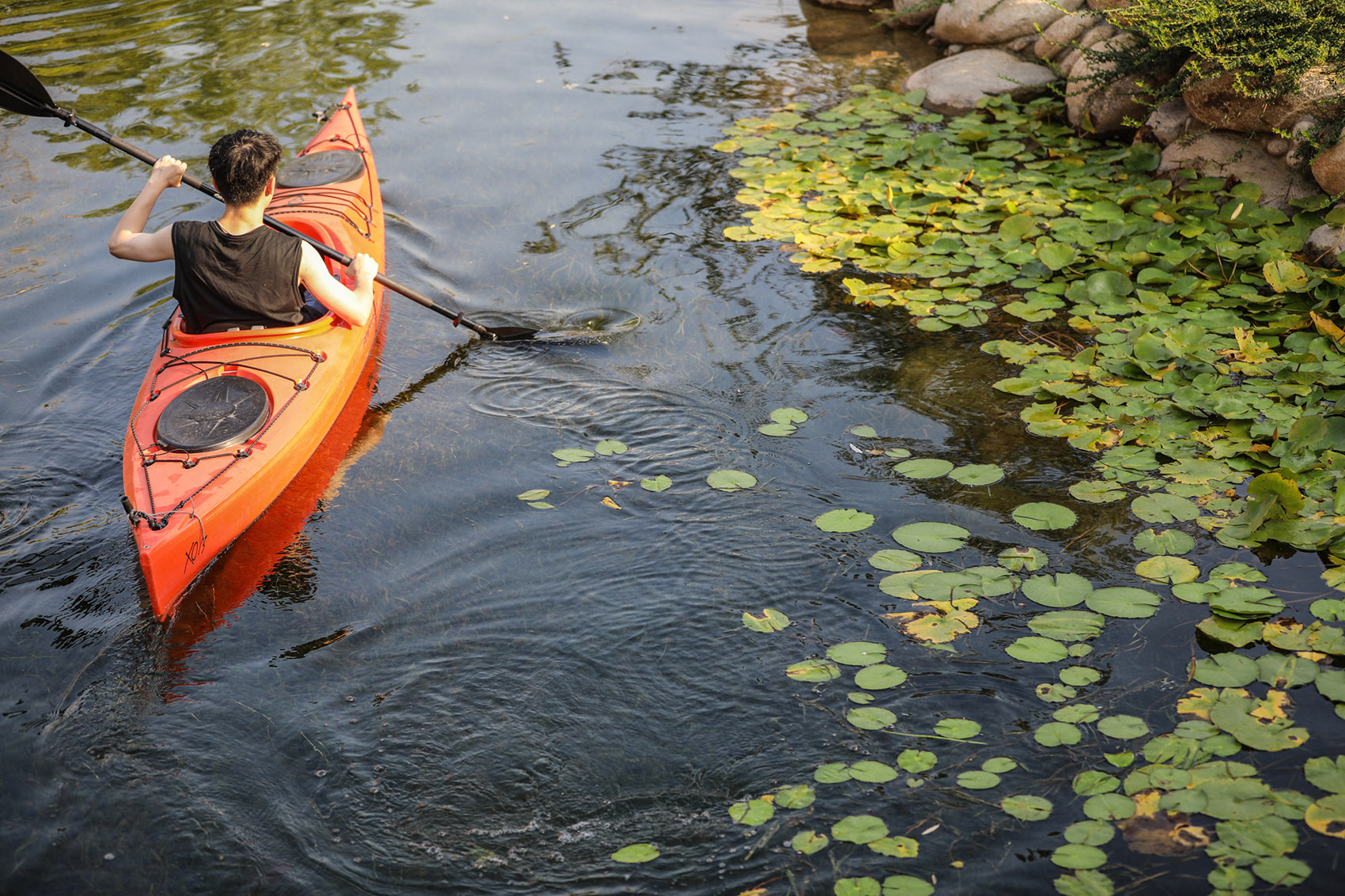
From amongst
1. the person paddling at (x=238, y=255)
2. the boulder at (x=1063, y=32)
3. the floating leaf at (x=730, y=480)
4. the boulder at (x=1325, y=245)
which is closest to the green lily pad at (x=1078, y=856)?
the floating leaf at (x=730, y=480)

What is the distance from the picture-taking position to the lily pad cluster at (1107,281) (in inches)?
142

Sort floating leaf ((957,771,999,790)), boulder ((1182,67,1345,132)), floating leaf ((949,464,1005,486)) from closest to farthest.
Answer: floating leaf ((957,771,999,790)) → floating leaf ((949,464,1005,486)) → boulder ((1182,67,1345,132))

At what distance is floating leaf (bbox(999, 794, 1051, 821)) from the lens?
96.7 inches

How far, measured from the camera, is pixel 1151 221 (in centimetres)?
529

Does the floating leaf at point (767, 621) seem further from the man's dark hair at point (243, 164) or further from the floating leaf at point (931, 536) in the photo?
the man's dark hair at point (243, 164)

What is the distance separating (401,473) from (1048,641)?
8.78ft

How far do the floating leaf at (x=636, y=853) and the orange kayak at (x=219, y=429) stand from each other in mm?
1822

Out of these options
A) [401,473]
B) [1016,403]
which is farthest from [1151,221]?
[401,473]

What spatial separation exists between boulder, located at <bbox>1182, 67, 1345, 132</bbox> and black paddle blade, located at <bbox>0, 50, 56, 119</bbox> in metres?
5.92

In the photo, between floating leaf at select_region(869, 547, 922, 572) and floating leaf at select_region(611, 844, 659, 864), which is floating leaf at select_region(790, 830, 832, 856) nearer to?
floating leaf at select_region(611, 844, 659, 864)

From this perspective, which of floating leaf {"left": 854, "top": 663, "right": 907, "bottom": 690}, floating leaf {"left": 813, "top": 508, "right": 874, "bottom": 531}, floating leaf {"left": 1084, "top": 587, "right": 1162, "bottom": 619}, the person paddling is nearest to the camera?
floating leaf {"left": 854, "top": 663, "right": 907, "bottom": 690}

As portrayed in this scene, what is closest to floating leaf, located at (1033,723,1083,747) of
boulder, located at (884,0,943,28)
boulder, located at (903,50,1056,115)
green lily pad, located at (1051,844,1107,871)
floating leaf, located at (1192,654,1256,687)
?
green lily pad, located at (1051,844,1107,871)

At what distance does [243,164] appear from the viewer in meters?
3.38

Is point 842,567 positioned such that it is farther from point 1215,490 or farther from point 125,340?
point 125,340
